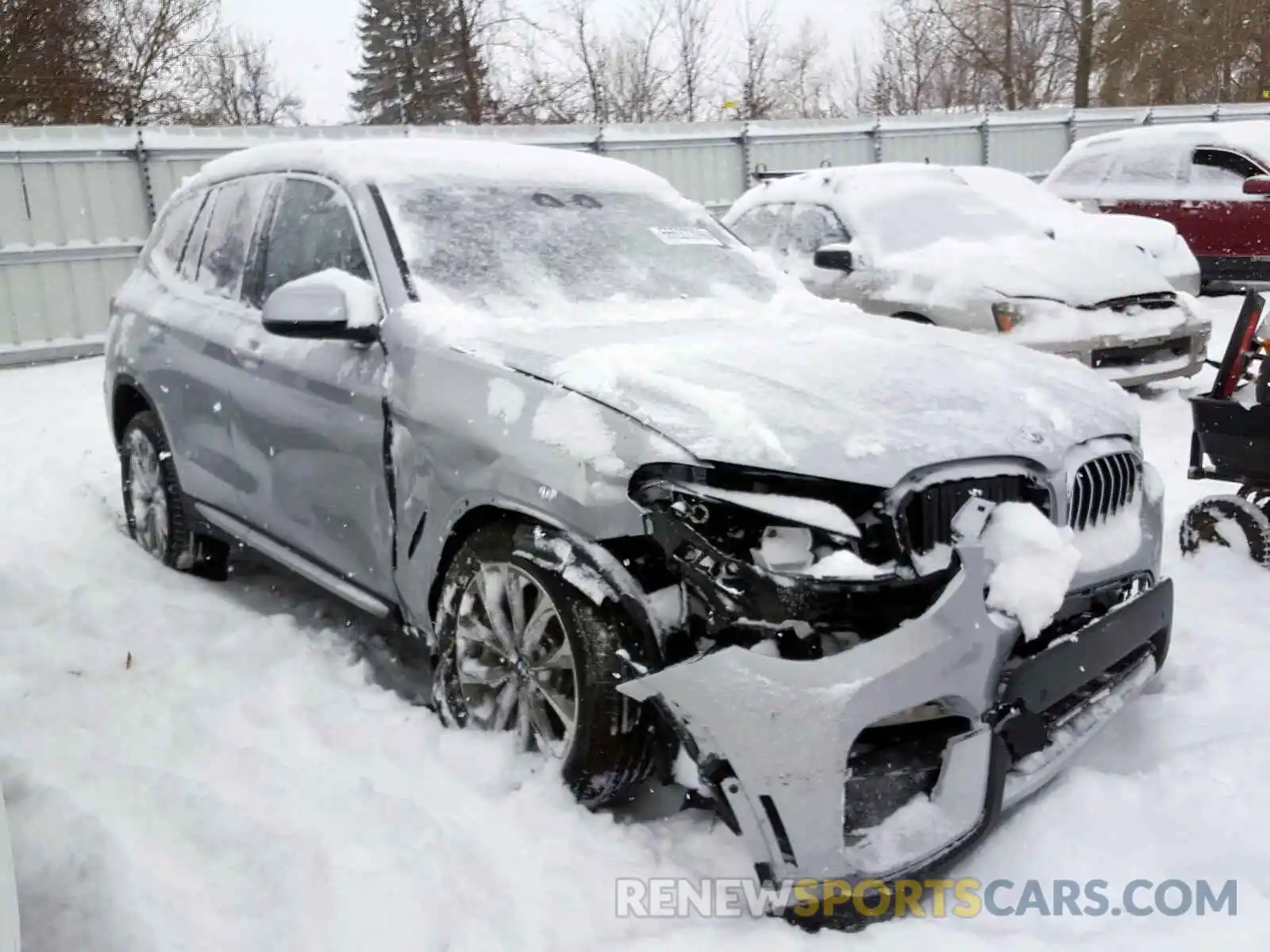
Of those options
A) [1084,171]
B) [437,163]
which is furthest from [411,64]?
[437,163]

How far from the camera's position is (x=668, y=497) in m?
2.30

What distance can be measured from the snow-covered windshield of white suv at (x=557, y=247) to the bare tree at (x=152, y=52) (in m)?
21.2

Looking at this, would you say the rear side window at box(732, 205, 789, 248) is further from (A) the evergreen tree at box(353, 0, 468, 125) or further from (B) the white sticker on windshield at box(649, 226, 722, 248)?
(A) the evergreen tree at box(353, 0, 468, 125)

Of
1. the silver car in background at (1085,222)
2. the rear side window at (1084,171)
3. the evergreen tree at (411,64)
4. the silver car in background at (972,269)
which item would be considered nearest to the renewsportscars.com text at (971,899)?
the silver car in background at (972,269)

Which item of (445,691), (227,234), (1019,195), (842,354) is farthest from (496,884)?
(1019,195)

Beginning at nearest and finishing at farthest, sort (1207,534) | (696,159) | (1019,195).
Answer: (1207,534) < (1019,195) < (696,159)

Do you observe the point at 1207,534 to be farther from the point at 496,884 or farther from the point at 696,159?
the point at 696,159

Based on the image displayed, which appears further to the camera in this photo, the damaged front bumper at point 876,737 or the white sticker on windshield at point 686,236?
the white sticker on windshield at point 686,236

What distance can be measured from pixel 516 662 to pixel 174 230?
3.03 m

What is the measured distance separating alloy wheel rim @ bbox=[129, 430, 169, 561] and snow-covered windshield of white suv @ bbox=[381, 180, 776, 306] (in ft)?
6.40

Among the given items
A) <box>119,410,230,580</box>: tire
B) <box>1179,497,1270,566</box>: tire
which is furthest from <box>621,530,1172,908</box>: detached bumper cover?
<box>119,410,230,580</box>: tire

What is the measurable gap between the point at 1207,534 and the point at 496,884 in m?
3.29

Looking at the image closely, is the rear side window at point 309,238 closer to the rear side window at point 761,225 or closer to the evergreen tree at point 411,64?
the rear side window at point 761,225

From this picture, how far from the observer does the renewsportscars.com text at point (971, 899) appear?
225 centimetres
